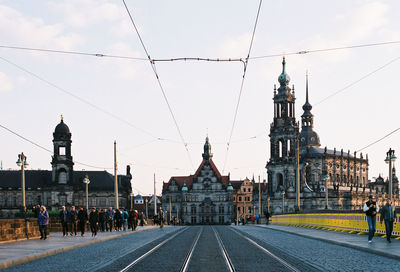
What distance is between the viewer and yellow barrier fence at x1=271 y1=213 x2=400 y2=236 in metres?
24.1

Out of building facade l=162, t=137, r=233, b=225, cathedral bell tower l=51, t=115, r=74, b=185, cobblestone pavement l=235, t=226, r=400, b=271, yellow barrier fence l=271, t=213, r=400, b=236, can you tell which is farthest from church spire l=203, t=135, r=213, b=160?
cobblestone pavement l=235, t=226, r=400, b=271

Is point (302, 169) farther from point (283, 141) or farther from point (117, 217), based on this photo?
point (117, 217)

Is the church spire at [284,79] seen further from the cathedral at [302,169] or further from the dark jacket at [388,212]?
the dark jacket at [388,212]

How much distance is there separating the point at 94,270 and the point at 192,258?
12.3 ft

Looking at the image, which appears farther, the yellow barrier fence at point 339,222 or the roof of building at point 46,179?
the roof of building at point 46,179

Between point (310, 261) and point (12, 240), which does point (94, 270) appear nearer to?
point (310, 261)

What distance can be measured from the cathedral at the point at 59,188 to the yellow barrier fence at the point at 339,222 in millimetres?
65348

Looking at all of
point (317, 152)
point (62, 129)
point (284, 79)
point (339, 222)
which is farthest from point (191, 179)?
point (339, 222)

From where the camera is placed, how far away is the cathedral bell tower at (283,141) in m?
117

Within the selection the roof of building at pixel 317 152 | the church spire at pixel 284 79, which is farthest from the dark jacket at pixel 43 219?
the roof of building at pixel 317 152

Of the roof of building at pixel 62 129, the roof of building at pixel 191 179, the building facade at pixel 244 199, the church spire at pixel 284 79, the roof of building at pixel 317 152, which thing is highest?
the church spire at pixel 284 79

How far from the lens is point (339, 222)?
31.2 metres

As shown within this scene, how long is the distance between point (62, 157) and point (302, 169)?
48463 millimetres

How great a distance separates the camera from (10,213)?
115 meters
